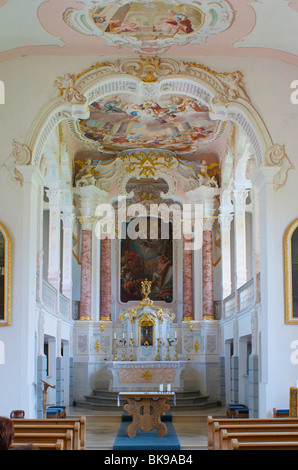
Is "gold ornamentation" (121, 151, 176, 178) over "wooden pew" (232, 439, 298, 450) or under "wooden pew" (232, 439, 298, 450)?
over

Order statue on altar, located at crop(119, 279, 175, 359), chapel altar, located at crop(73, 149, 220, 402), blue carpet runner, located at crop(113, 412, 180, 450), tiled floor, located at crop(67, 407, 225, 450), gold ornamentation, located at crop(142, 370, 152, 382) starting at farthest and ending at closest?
statue on altar, located at crop(119, 279, 175, 359), chapel altar, located at crop(73, 149, 220, 402), gold ornamentation, located at crop(142, 370, 152, 382), tiled floor, located at crop(67, 407, 225, 450), blue carpet runner, located at crop(113, 412, 180, 450)

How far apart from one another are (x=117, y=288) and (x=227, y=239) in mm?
4610

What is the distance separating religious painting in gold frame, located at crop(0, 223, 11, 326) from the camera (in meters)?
12.6

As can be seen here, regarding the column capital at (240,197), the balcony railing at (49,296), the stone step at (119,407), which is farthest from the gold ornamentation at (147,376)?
the column capital at (240,197)

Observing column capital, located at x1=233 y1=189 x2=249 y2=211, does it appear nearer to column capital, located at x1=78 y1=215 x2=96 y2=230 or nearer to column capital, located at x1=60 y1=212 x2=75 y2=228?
column capital, located at x1=78 y1=215 x2=96 y2=230

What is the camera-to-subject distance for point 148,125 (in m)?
20.0

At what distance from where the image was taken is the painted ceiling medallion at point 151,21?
12133 mm

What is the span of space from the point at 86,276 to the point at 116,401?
175 inches

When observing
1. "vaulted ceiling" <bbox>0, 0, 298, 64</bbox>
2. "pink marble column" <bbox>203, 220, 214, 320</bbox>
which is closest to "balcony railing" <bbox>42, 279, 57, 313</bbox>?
"vaulted ceiling" <bbox>0, 0, 298, 64</bbox>

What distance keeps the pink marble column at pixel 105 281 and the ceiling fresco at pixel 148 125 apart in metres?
3.33

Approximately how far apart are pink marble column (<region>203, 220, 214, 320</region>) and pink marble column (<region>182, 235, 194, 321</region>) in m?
0.74

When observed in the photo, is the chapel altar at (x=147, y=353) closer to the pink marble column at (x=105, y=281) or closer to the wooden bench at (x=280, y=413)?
the pink marble column at (x=105, y=281)
